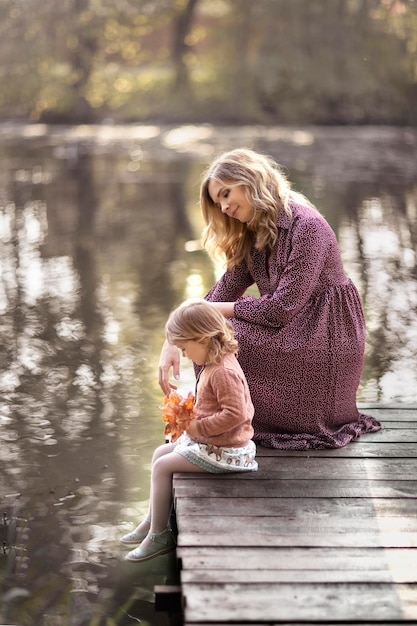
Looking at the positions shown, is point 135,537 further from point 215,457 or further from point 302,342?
point 302,342

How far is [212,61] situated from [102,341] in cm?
A: 2356

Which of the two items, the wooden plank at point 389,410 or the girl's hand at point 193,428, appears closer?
the girl's hand at point 193,428

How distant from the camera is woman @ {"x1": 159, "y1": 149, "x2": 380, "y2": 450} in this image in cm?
342

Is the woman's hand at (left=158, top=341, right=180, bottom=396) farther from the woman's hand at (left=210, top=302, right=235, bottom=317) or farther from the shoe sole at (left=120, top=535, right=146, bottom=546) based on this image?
the shoe sole at (left=120, top=535, right=146, bottom=546)

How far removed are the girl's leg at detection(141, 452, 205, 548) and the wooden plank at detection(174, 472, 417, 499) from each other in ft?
0.10

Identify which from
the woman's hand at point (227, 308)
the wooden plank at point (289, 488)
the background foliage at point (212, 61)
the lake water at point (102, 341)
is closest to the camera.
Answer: the wooden plank at point (289, 488)

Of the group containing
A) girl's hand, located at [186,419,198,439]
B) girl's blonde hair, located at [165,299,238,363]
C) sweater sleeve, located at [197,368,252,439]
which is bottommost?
girl's hand, located at [186,419,198,439]

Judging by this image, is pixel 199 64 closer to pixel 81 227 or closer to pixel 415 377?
pixel 81 227

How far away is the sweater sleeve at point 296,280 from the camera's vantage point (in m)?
3.40

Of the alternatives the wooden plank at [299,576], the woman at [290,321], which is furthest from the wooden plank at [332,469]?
the wooden plank at [299,576]

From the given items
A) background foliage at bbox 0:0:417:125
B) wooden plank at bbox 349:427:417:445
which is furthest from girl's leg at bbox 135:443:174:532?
background foliage at bbox 0:0:417:125

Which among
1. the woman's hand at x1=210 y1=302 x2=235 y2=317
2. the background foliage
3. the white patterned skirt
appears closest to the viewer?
the white patterned skirt

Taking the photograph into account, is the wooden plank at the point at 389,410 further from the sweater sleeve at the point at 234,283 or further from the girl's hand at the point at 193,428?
the girl's hand at the point at 193,428

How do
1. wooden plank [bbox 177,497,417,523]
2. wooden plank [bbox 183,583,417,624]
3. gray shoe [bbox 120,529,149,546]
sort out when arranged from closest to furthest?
1. wooden plank [bbox 183,583,417,624]
2. wooden plank [bbox 177,497,417,523]
3. gray shoe [bbox 120,529,149,546]
